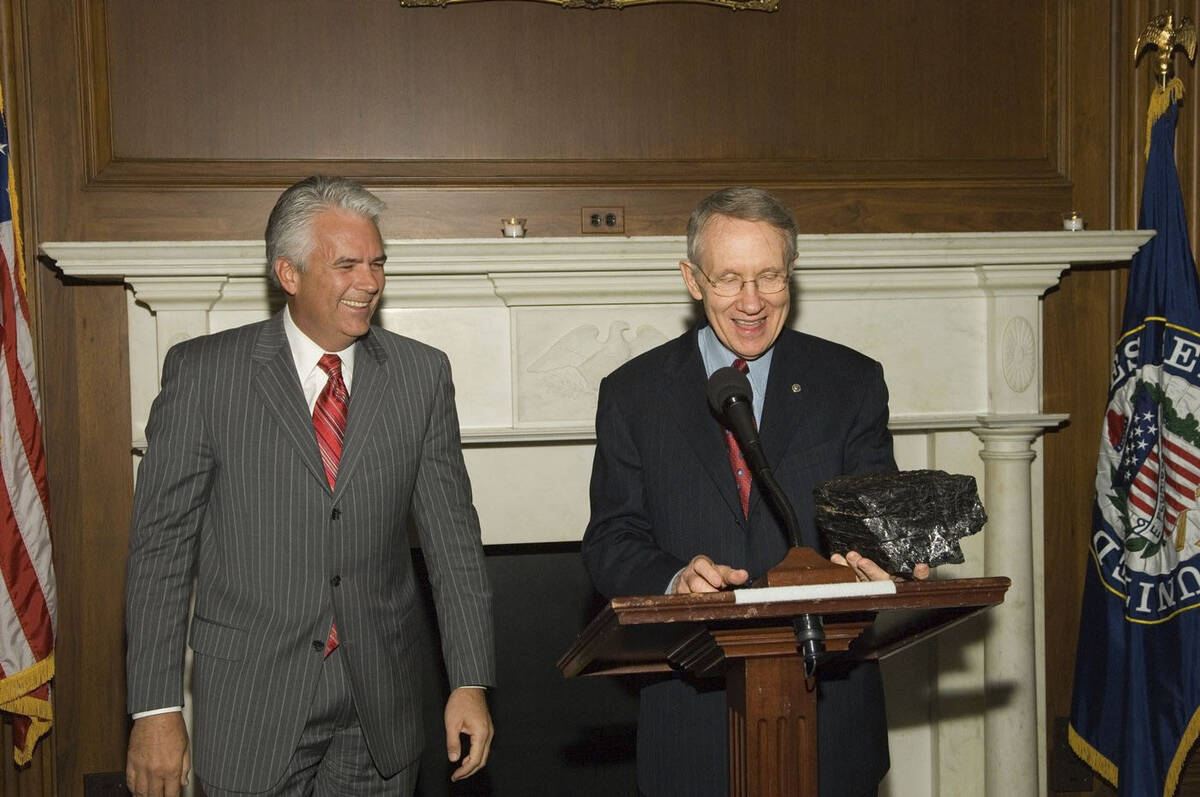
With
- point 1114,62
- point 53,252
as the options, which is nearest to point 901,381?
point 1114,62

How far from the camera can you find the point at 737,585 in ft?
5.09

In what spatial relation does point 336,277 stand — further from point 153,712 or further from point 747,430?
point 747,430

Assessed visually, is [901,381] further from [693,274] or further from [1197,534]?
[693,274]

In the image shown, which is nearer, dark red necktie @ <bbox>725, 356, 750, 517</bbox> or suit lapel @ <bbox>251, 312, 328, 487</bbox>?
dark red necktie @ <bbox>725, 356, 750, 517</bbox>

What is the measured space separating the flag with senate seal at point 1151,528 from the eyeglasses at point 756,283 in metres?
1.75

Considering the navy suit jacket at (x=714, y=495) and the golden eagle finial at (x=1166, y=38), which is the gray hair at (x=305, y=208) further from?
the golden eagle finial at (x=1166, y=38)

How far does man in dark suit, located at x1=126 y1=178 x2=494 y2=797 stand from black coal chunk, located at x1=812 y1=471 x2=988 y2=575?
917 mm

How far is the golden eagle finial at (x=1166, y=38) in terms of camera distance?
11.2ft

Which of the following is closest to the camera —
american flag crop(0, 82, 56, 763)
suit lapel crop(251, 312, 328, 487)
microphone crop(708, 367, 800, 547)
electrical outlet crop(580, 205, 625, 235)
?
microphone crop(708, 367, 800, 547)

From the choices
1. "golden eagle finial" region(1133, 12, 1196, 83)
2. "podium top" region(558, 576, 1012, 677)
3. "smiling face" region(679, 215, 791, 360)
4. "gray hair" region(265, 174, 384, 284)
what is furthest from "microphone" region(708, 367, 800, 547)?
"golden eagle finial" region(1133, 12, 1196, 83)

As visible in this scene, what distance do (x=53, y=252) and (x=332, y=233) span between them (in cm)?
109

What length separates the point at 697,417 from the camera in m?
2.11

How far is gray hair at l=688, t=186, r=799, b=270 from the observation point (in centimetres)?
204

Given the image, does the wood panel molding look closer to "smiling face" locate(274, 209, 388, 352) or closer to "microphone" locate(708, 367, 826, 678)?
"smiling face" locate(274, 209, 388, 352)
